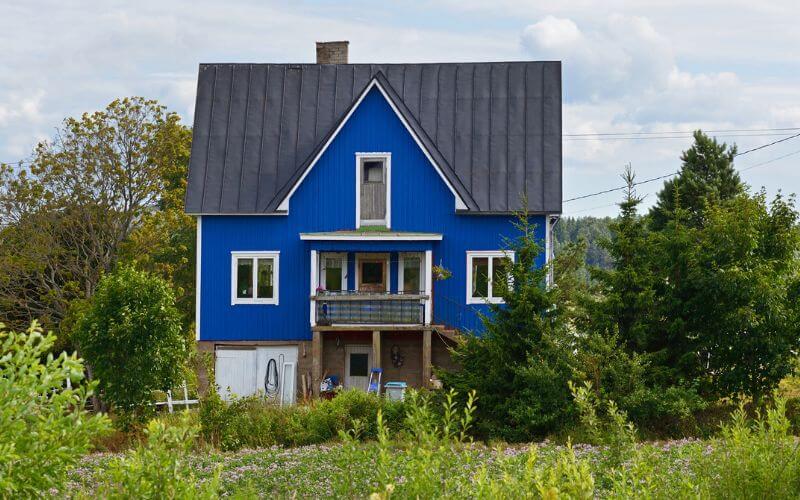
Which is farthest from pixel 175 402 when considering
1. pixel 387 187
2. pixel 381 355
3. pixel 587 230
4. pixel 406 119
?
pixel 587 230

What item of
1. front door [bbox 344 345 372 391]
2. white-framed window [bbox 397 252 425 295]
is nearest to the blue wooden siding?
white-framed window [bbox 397 252 425 295]

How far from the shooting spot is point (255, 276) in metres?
29.1

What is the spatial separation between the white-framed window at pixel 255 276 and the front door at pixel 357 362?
103 inches

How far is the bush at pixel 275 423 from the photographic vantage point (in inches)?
766

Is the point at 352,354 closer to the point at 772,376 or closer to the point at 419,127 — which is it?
the point at 419,127

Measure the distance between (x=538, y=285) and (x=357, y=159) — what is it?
9869mm

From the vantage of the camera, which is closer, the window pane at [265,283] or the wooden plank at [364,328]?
the wooden plank at [364,328]

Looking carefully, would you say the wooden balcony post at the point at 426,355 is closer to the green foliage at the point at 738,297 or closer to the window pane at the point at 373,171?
the window pane at the point at 373,171

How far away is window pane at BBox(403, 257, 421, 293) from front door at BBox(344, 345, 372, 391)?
2071mm

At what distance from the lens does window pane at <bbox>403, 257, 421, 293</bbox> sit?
2919 cm

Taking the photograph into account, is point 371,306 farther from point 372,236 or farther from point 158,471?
point 158,471

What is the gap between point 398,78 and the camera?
3155 cm

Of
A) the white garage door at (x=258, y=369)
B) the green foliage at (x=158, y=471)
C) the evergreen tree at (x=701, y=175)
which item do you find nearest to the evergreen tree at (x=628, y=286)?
the white garage door at (x=258, y=369)

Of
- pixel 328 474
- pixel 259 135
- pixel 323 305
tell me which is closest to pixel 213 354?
pixel 323 305
